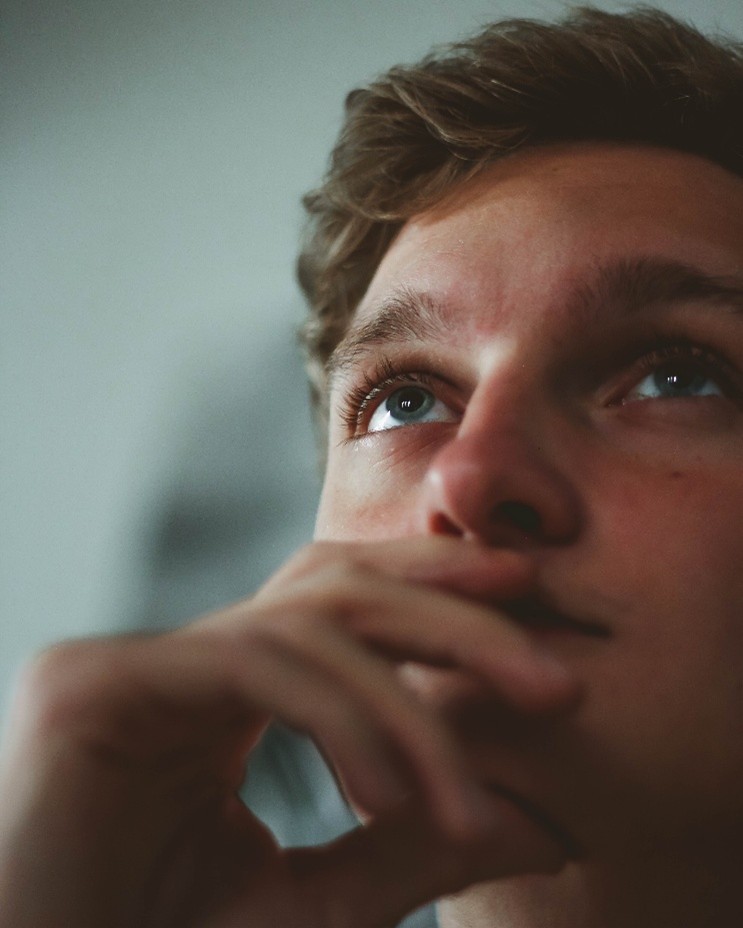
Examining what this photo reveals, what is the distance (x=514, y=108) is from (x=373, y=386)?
0.31 meters

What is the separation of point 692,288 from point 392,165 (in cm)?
39

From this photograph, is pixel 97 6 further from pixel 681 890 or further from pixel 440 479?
pixel 681 890

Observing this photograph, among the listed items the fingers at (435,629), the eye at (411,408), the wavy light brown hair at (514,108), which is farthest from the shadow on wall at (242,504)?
the fingers at (435,629)

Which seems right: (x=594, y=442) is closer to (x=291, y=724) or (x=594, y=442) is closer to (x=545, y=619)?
(x=545, y=619)

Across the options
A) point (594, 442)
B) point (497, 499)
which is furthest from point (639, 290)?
point (497, 499)

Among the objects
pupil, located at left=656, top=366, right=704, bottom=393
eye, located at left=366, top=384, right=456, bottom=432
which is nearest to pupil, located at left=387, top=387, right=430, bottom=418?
eye, located at left=366, top=384, right=456, bottom=432

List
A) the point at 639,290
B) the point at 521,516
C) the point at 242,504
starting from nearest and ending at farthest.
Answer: the point at 521,516
the point at 639,290
the point at 242,504

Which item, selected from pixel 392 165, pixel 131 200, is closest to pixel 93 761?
pixel 392 165

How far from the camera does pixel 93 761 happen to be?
16.4 inches

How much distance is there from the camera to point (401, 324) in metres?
0.69

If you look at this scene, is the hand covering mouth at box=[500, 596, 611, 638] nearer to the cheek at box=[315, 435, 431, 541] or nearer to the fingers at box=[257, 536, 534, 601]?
the fingers at box=[257, 536, 534, 601]

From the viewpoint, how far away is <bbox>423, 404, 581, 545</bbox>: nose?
1.58 ft

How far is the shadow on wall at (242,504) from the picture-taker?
1.23 m

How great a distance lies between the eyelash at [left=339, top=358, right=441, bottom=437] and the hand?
269 millimetres
